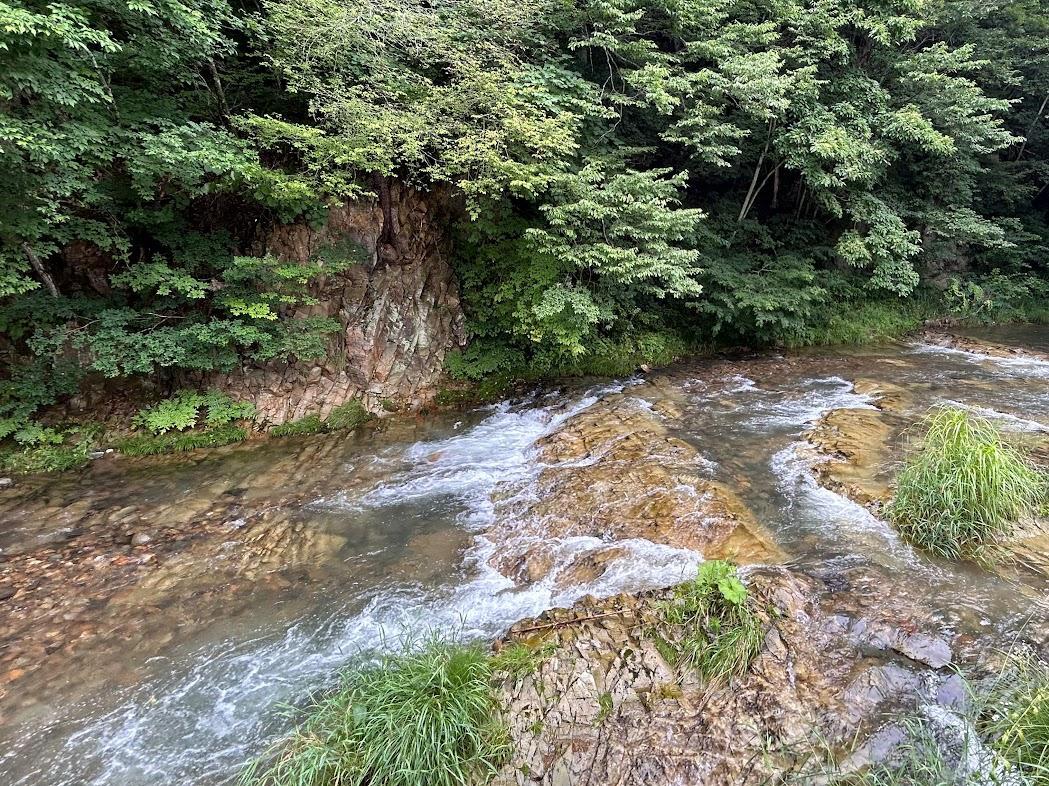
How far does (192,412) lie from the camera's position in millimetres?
7059

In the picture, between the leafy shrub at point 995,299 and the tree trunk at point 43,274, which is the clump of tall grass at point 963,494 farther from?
the leafy shrub at point 995,299

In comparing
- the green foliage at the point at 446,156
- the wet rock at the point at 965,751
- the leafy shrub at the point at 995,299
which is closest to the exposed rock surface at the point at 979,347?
the leafy shrub at the point at 995,299

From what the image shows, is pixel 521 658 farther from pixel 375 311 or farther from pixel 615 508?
pixel 375 311

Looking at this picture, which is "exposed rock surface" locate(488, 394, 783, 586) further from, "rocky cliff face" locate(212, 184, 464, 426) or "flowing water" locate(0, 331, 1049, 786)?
"rocky cliff face" locate(212, 184, 464, 426)

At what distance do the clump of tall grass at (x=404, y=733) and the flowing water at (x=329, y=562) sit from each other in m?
0.46

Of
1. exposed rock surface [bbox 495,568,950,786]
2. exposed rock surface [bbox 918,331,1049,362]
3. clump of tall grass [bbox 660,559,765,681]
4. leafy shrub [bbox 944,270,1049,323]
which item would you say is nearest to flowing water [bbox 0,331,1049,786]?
exposed rock surface [bbox 495,568,950,786]

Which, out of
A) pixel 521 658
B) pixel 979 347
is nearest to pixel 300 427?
pixel 521 658

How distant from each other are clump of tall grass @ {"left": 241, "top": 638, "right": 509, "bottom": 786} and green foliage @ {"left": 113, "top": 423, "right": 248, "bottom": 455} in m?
5.14

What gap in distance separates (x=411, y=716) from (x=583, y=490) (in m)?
3.04

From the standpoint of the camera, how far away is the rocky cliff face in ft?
25.2

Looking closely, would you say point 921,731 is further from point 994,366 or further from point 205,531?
point 994,366

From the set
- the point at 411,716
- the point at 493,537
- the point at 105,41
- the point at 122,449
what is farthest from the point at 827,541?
the point at 122,449

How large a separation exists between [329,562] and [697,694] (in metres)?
3.48

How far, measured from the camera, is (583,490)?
5.45 m
